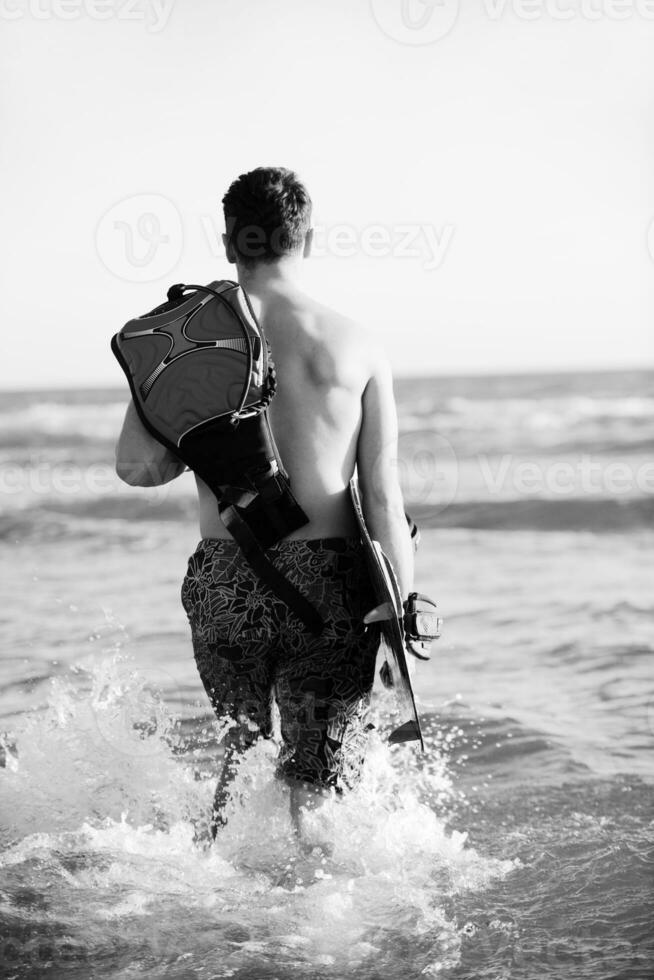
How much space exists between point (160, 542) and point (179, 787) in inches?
260

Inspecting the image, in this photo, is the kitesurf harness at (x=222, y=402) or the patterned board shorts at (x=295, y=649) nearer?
the kitesurf harness at (x=222, y=402)

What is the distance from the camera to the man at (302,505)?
278 centimetres

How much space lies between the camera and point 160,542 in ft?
33.6

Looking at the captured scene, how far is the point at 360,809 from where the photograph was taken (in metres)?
3.09

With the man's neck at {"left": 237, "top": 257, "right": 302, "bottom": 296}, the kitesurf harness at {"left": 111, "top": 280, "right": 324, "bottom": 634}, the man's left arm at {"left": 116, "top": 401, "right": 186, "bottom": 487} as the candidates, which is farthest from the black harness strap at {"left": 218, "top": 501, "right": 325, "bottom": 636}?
the man's neck at {"left": 237, "top": 257, "right": 302, "bottom": 296}

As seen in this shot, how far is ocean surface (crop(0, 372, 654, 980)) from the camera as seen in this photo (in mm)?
2738

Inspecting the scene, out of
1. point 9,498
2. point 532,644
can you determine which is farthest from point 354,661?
point 9,498

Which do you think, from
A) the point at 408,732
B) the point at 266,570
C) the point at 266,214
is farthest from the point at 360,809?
the point at 266,214

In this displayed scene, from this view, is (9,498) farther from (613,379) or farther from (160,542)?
(613,379)

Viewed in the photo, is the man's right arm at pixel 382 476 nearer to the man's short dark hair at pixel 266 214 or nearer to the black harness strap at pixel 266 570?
the black harness strap at pixel 266 570

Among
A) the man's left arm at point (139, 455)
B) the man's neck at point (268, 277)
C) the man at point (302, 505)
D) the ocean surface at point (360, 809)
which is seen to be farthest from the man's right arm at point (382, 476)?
the ocean surface at point (360, 809)

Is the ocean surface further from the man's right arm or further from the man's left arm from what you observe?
the man's left arm

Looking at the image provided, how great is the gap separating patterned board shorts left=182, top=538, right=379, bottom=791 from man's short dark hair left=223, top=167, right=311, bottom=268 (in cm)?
76

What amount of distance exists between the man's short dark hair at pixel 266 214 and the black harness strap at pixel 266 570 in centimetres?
67
